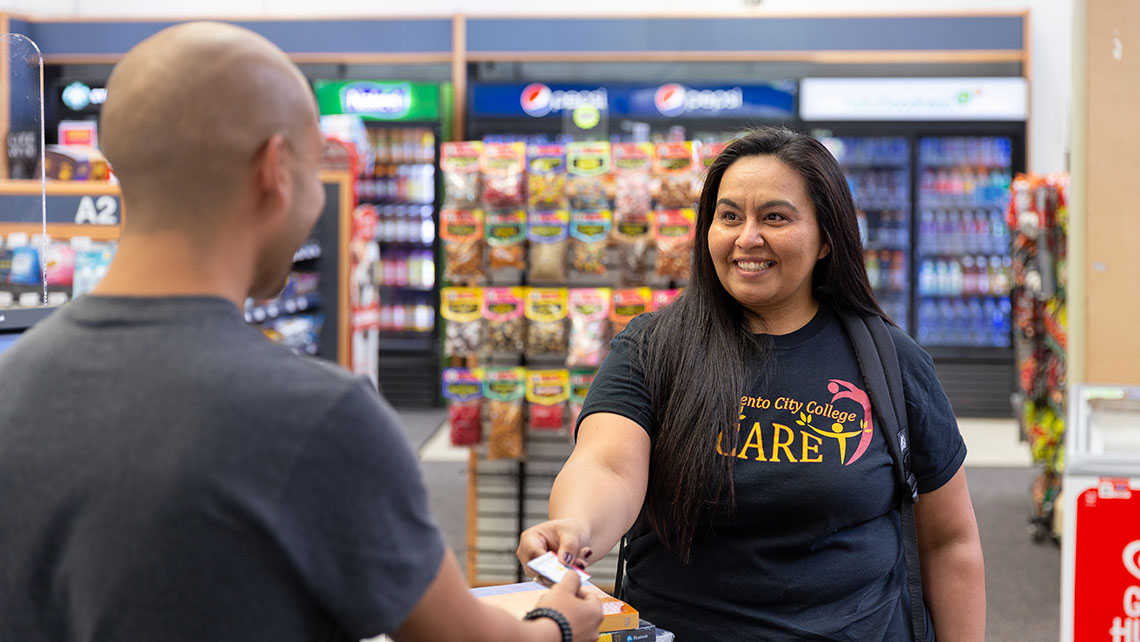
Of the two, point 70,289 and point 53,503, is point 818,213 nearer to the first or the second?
point 53,503

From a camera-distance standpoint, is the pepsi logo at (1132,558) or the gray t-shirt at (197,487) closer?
the gray t-shirt at (197,487)

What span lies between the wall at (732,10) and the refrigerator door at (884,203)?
3.42 feet

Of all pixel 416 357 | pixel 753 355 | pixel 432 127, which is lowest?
pixel 416 357

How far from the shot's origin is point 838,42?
9000 mm

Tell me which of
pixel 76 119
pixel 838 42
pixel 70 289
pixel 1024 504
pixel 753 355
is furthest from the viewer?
pixel 76 119

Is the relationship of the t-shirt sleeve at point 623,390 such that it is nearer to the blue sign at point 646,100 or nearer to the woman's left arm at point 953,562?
the woman's left arm at point 953,562

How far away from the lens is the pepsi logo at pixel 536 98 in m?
9.19

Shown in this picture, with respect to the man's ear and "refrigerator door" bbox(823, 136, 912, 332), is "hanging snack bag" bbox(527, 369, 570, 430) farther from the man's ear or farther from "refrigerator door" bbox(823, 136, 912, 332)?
"refrigerator door" bbox(823, 136, 912, 332)

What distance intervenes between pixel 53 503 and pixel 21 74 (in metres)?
1.62

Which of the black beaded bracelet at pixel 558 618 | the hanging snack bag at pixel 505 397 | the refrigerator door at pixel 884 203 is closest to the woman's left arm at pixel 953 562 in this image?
the black beaded bracelet at pixel 558 618

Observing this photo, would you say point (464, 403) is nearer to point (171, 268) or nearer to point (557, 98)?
point (171, 268)

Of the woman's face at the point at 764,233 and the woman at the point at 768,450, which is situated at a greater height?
the woman's face at the point at 764,233

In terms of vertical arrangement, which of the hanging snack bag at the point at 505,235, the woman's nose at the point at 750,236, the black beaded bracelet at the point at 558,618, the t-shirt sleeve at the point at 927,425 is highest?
the hanging snack bag at the point at 505,235

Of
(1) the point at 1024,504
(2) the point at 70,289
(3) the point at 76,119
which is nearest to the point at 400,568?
(2) the point at 70,289
